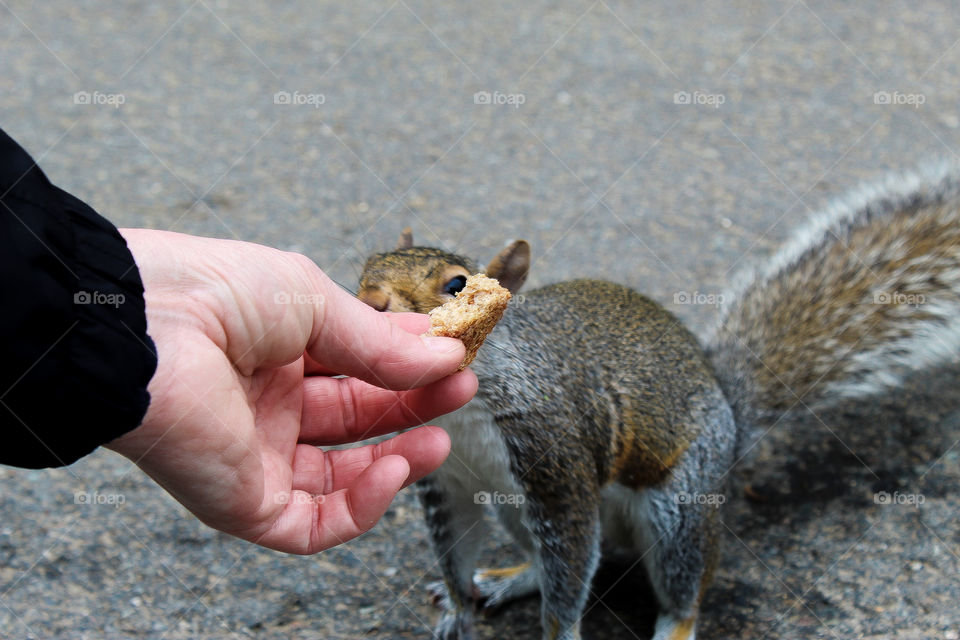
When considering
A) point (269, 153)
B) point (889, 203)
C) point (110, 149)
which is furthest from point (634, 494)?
point (110, 149)

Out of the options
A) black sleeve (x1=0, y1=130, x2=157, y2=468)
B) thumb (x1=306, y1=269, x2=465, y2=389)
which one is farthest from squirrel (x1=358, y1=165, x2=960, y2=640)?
black sleeve (x1=0, y1=130, x2=157, y2=468)

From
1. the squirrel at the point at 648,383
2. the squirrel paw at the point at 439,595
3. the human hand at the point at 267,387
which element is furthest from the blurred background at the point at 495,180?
the human hand at the point at 267,387

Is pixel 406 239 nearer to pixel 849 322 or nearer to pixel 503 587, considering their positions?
pixel 503 587

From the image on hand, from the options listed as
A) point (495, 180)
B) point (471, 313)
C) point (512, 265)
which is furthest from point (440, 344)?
point (495, 180)

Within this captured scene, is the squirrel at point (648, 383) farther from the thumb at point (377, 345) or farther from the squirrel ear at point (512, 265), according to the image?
the thumb at point (377, 345)

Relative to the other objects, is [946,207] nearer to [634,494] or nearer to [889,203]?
[889,203]
